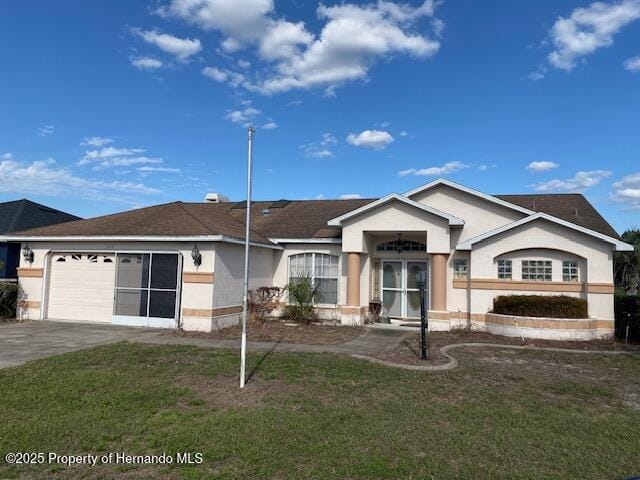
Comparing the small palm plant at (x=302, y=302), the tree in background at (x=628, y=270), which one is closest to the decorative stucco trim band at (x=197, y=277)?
the small palm plant at (x=302, y=302)

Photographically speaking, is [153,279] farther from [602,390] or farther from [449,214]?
[602,390]

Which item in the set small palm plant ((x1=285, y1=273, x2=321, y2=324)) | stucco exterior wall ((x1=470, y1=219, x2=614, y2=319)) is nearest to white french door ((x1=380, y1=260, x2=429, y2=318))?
stucco exterior wall ((x1=470, y1=219, x2=614, y2=319))

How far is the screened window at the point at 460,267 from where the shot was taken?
1495cm

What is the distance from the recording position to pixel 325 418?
5738 millimetres

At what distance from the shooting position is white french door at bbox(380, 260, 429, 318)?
53.1 ft

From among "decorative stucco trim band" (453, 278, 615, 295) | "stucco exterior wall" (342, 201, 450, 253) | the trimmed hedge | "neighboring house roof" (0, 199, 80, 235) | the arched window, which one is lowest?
the trimmed hedge

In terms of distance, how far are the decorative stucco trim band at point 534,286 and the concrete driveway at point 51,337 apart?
10.1 meters

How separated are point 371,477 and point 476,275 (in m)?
11.3

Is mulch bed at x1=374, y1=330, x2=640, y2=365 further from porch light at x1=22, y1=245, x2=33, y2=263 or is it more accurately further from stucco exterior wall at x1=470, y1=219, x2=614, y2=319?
porch light at x1=22, y1=245, x2=33, y2=263

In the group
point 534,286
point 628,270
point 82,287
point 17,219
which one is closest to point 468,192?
point 534,286

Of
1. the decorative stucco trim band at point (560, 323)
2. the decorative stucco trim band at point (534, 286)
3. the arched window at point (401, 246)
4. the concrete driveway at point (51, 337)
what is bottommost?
the concrete driveway at point (51, 337)

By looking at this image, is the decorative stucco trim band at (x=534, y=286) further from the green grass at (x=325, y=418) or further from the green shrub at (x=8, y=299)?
the green shrub at (x=8, y=299)

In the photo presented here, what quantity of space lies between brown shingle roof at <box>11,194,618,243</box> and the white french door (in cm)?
250

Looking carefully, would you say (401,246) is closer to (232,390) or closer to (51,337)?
(232,390)
